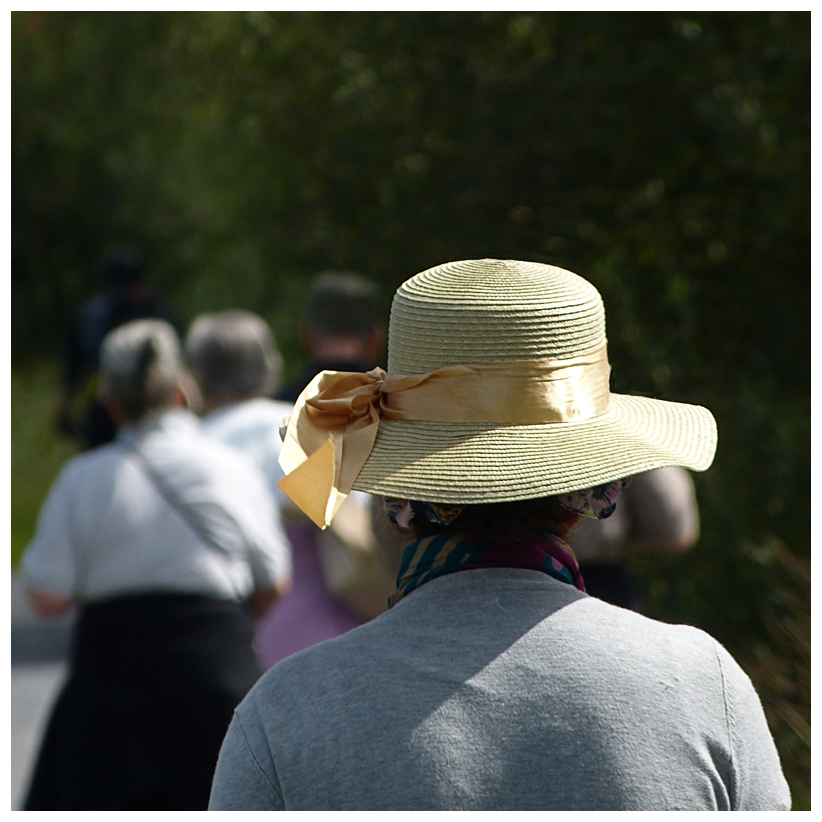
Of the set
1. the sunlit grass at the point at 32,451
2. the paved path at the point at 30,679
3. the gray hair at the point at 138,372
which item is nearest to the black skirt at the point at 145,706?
the gray hair at the point at 138,372

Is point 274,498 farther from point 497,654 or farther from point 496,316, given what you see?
point 497,654

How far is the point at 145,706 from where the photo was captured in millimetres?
3113

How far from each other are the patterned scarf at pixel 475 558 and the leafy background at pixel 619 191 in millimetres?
2472

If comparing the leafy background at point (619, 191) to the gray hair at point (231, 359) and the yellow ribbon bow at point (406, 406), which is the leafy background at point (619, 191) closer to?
the gray hair at point (231, 359)

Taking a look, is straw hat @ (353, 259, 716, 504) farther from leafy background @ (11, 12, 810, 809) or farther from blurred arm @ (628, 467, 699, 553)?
leafy background @ (11, 12, 810, 809)

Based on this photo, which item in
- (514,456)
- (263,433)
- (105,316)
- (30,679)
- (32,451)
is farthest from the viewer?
(32,451)

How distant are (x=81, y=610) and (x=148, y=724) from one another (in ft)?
1.31

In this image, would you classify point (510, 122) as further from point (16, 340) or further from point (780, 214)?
point (16, 340)

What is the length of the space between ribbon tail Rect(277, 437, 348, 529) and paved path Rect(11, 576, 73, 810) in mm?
3446

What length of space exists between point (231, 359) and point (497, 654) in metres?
2.85

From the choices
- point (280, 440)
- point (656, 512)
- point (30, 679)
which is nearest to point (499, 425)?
point (656, 512)

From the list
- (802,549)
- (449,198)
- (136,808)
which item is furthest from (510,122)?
(136,808)

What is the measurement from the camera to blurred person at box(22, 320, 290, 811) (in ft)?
10.2

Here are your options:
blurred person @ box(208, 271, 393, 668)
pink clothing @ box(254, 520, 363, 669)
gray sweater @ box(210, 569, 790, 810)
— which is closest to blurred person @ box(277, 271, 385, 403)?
blurred person @ box(208, 271, 393, 668)
